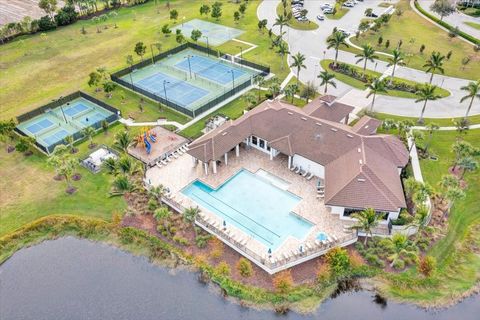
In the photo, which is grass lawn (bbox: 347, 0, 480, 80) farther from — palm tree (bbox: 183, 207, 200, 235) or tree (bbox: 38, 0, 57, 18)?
tree (bbox: 38, 0, 57, 18)

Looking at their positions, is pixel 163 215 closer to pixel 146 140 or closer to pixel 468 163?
pixel 146 140

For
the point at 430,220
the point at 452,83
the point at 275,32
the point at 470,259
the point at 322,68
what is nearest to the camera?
the point at 470,259

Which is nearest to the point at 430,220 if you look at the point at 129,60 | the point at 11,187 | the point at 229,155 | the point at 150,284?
the point at 229,155

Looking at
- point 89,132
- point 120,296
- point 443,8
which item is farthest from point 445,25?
point 120,296

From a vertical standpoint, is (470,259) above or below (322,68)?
below

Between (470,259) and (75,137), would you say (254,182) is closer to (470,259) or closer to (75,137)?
(470,259)

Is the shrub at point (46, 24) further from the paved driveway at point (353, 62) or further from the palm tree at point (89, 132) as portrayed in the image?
the palm tree at point (89, 132)

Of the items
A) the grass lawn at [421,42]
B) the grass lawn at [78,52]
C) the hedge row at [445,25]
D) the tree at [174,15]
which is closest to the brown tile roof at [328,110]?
the grass lawn at [78,52]
